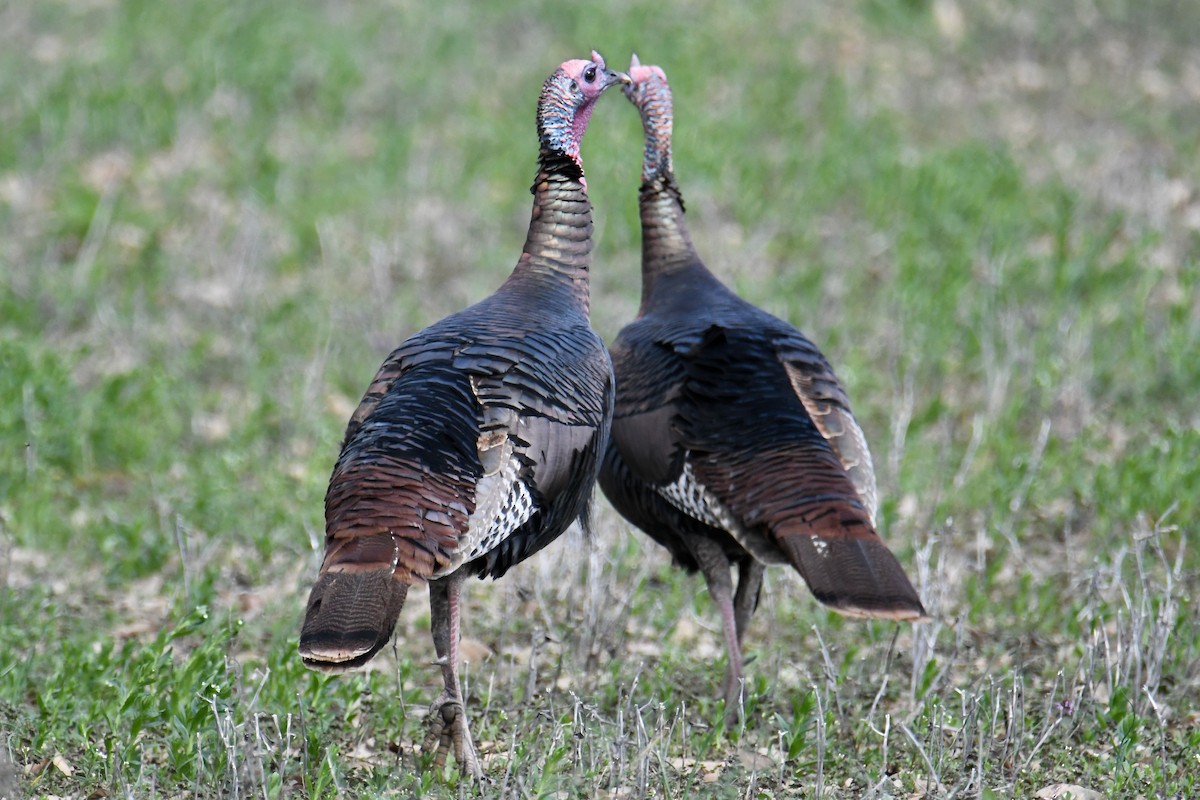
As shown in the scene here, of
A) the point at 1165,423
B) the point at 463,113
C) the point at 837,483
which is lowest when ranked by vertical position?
the point at 837,483

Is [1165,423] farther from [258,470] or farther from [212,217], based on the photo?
[212,217]

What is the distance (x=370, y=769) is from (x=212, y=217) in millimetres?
5530

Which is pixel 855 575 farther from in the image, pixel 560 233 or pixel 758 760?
pixel 560 233

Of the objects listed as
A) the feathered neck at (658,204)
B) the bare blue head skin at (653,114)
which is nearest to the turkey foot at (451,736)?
the feathered neck at (658,204)

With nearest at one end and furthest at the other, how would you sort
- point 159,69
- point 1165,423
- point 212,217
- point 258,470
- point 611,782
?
point 611,782
point 258,470
point 1165,423
point 212,217
point 159,69

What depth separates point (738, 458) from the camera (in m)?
4.45

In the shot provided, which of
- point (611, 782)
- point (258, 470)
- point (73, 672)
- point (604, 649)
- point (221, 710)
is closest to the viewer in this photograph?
point (611, 782)

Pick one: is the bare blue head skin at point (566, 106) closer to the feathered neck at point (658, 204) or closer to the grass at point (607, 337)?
the feathered neck at point (658, 204)

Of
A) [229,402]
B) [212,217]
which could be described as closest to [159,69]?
[212,217]

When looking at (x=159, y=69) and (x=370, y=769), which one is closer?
(x=370, y=769)

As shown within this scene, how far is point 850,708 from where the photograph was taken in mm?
4840

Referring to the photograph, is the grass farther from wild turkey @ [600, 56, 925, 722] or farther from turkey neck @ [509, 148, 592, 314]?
turkey neck @ [509, 148, 592, 314]

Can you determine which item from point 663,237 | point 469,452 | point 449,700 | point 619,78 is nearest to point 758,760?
point 449,700

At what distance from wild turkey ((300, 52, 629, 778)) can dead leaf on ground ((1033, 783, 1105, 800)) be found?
1.70 m
